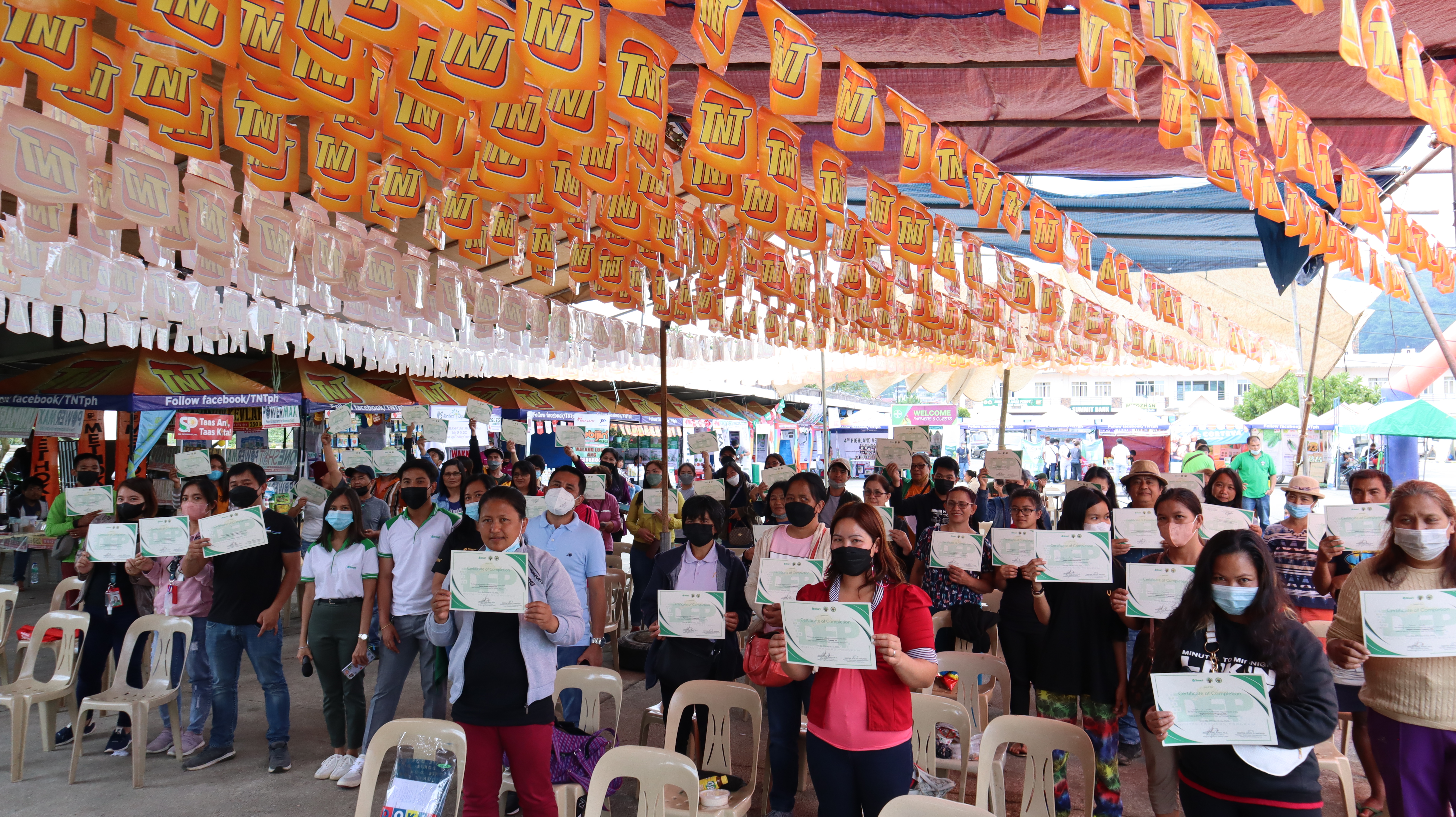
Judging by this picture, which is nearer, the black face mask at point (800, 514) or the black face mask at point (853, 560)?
the black face mask at point (853, 560)

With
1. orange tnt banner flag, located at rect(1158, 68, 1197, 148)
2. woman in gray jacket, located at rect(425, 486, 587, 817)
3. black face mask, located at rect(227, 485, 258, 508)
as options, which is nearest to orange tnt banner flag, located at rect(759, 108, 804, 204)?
orange tnt banner flag, located at rect(1158, 68, 1197, 148)

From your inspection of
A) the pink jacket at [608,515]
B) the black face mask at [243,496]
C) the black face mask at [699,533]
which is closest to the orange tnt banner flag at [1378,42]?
the black face mask at [699,533]

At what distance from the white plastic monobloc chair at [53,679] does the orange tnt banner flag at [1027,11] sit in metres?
6.03

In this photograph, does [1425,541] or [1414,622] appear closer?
[1414,622]

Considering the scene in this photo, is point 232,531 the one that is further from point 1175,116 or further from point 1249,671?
point 1175,116

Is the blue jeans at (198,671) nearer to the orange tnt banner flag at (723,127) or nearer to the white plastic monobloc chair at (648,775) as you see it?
the white plastic monobloc chair at (648,775)

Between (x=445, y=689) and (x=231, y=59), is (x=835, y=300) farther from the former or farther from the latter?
(x=231, y=59)

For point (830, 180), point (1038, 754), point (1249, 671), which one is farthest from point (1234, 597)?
point (830, 180)

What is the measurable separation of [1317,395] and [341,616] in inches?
1699

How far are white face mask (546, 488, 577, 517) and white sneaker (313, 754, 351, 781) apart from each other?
6.02 feet

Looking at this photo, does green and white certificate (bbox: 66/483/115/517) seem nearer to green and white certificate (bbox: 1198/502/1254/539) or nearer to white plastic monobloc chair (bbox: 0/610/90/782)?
white plastic monobloc chair (bbox: 0/610/90/782)

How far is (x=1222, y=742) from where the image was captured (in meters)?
2.34

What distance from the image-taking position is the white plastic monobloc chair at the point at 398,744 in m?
3.15

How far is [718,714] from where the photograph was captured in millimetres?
3857
